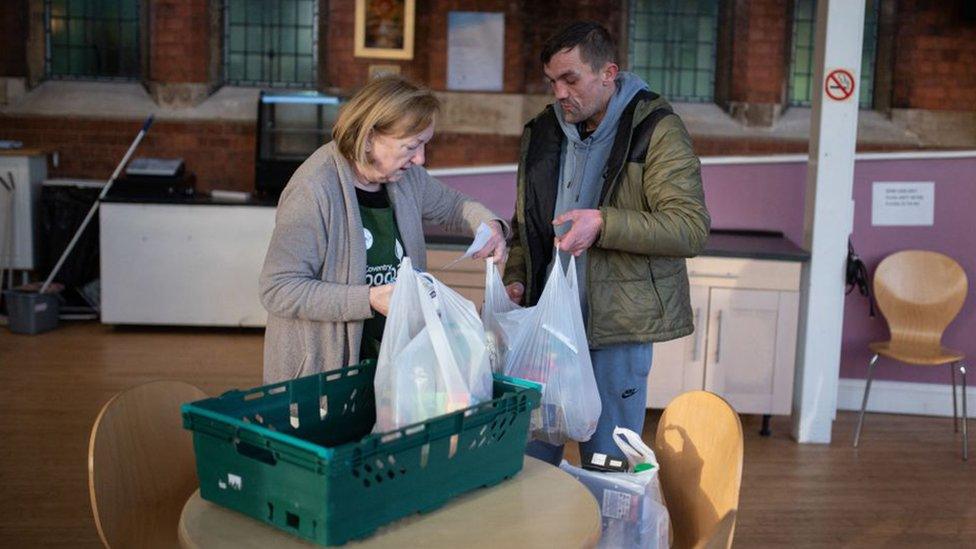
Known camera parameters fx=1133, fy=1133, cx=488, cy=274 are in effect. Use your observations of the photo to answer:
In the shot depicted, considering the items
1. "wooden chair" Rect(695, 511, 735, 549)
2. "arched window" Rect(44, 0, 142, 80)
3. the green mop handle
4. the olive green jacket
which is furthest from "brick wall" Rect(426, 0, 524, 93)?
"wooden chair" Rect(695, 511, 735, 549)

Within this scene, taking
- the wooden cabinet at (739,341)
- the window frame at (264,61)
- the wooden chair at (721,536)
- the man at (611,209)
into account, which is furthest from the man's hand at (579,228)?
the window frame at (264,61)

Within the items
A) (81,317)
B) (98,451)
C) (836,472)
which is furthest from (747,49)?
(98,451)

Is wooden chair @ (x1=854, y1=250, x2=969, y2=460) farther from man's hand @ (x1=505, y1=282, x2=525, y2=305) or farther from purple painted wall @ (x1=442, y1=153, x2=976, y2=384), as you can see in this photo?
man's hand @ (x1=505, y1=282, x2=525, y2=305)

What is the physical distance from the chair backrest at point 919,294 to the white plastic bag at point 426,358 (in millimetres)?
3570

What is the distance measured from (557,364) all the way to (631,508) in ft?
1.17

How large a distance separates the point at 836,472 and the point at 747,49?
14.2 ft

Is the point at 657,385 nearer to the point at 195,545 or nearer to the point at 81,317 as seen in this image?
the point at 195,545

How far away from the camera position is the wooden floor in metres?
3.81

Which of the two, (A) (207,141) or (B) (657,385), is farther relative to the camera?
(A) (207,141)

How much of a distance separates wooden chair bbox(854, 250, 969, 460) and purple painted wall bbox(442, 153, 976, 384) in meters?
0.19

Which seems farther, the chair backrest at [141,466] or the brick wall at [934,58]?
the brick wall at [934,58]

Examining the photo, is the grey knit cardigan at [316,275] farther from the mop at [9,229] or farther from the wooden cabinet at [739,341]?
the mop at [9,229]

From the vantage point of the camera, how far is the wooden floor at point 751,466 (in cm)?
381

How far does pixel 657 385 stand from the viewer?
4.96 m
